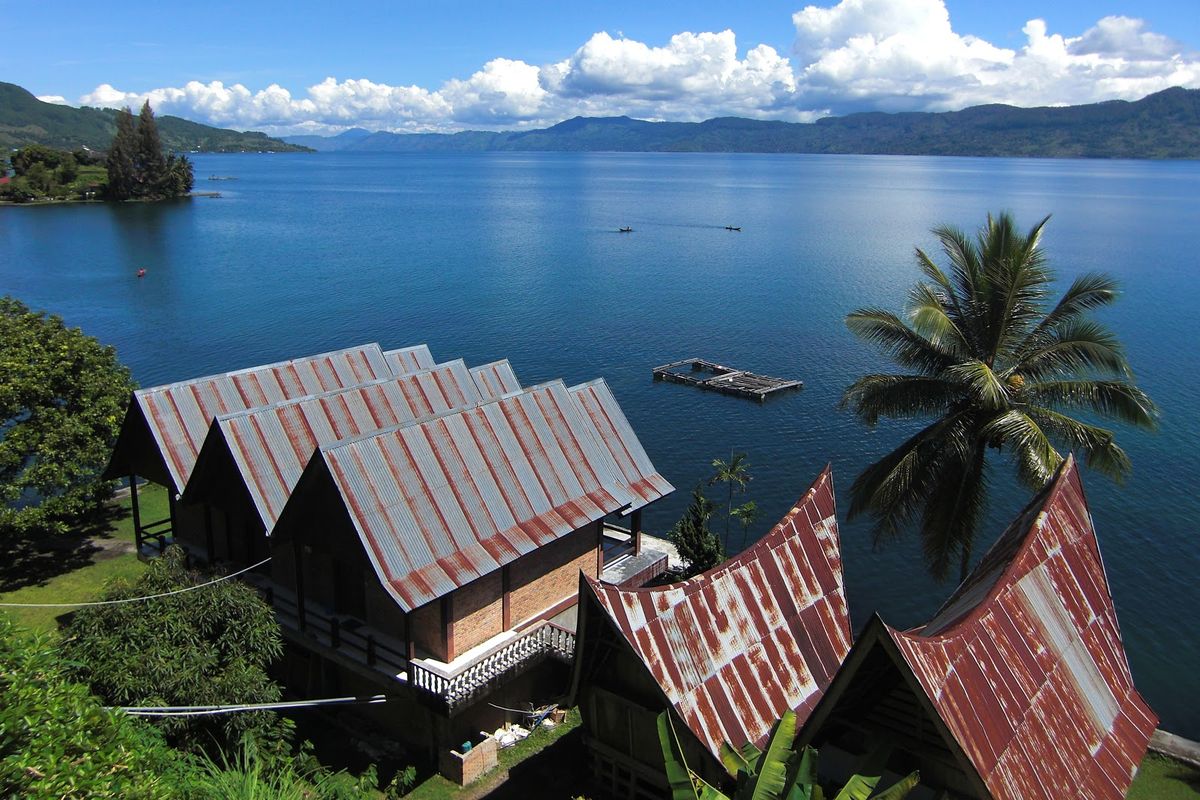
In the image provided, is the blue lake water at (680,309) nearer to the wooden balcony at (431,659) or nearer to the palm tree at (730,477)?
the palm tree at (730,477)

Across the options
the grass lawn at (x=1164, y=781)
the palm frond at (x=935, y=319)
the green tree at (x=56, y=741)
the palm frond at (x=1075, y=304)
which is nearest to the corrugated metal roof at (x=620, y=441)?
the palm frond at (x=935, y=319)

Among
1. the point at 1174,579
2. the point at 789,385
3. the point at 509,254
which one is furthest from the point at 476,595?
the point at 509,254

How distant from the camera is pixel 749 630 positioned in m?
18.2

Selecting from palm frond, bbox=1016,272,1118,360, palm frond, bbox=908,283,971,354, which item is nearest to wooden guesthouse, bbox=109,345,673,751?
palm frond, bbox=908,283,971,354

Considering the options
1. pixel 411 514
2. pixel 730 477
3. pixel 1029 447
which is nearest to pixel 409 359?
pixel 411 514

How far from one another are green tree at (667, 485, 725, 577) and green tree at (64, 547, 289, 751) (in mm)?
15108

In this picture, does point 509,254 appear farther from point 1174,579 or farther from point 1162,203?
point 1162,203

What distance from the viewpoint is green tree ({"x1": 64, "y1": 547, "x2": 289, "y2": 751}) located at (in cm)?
1853

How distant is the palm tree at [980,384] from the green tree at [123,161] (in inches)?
7775

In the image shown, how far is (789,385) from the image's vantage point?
62438mm

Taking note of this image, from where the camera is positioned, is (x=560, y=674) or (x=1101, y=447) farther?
(x=560, y=674)

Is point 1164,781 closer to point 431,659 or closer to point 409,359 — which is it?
point 431,659

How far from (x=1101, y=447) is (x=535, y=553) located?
15848 millimetres

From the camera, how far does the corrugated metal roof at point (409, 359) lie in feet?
111
